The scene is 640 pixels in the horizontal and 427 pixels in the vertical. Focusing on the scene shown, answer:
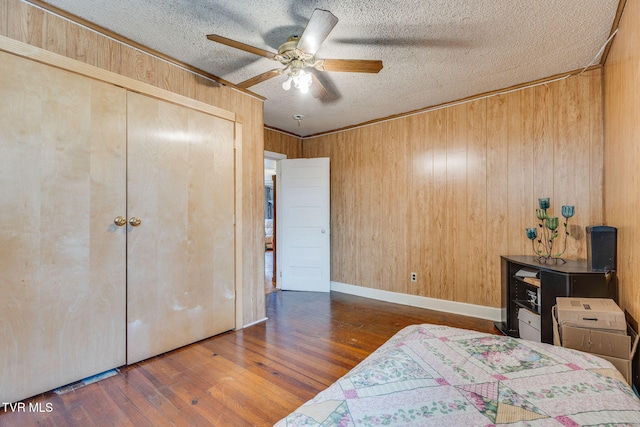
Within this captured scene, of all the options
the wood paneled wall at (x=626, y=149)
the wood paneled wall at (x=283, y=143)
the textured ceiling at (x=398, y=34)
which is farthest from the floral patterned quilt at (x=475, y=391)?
the wood paneled wall at (x=283, y=143)

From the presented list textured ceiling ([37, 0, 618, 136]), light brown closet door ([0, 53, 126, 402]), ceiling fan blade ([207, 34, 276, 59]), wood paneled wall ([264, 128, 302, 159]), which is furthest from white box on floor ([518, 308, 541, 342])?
wood paneled wall ([264, 128, 302, 159])

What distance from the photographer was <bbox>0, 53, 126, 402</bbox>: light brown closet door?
1.62 metres

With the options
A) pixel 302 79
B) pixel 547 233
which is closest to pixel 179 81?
pixel 302 79

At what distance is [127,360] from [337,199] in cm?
314

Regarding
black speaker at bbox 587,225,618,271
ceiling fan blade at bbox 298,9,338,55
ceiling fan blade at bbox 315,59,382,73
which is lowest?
black speaker at bbox 587,225,618,271

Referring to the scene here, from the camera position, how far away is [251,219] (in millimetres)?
2971

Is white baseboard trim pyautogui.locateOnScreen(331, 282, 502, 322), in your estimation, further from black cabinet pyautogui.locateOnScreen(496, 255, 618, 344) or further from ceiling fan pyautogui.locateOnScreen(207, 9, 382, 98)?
ceiling fan pyautogui.locateOnScreen(207, 9, 382, 98)

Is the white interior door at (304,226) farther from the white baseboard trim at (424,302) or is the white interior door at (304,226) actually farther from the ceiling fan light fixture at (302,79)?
the ceiling fan light fixture at (302,79)

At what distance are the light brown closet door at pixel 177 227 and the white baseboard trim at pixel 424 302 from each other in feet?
6.30

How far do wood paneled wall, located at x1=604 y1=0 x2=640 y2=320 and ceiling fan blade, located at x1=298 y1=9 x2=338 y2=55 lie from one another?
5.59 ft

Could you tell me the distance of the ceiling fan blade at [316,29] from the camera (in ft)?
4.86

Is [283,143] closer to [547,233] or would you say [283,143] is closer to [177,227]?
[177,227]

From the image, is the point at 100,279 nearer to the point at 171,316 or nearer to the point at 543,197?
the point at 171,316

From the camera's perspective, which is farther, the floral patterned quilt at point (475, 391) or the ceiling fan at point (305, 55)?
the ceiling fan at point (305, 55)
